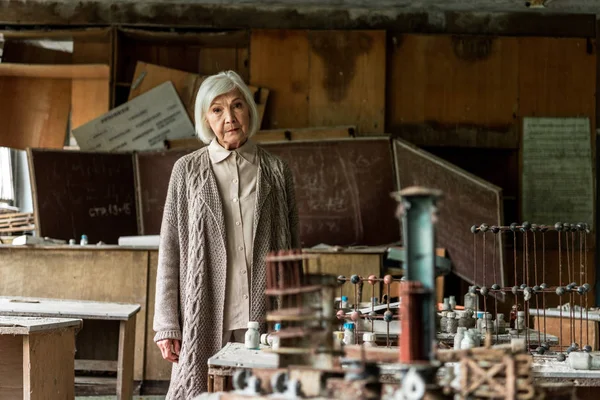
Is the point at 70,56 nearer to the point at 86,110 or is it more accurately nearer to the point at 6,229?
the point at 86,110

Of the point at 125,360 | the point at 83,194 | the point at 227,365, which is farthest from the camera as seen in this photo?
the point at 83,194

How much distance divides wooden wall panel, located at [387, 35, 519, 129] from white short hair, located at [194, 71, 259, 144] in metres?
4.15

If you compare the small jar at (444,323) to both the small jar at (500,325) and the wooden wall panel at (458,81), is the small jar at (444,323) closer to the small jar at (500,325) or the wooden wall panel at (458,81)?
the small jar at (500,325)

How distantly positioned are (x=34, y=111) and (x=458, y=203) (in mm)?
3663

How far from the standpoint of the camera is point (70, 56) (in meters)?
7.66

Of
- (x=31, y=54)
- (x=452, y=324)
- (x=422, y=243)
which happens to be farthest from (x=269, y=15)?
(x=422, y=243)

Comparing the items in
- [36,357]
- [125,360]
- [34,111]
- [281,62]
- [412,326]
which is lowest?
[125,360]

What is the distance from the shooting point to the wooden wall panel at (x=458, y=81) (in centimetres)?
726

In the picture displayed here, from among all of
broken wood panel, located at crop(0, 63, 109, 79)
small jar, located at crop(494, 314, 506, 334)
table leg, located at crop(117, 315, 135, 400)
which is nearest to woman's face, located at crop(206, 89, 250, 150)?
small jar, located at crop(494, 314, 506, 334)

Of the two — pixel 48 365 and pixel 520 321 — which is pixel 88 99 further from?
pixel 520 321

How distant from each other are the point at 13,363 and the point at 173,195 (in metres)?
1.47

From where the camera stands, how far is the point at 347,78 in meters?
7.25

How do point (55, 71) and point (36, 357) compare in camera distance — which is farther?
point (55, 71)

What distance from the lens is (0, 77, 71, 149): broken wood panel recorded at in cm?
746
